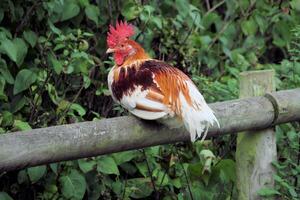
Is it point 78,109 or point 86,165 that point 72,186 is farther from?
point 78,109

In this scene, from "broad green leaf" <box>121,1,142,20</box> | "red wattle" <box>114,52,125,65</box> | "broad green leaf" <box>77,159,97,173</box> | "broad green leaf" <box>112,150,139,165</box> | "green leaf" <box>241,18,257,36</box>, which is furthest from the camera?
"green leaf" <box>241,18,257,36</box>

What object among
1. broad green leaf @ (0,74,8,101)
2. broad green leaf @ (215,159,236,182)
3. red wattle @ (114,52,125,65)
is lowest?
broad green leaf @ (215,159,236,182)

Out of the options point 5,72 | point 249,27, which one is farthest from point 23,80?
point 249,27

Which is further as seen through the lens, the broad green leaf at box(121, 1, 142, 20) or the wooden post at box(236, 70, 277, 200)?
the broad green leaf at box(121, 1, 142, 20)

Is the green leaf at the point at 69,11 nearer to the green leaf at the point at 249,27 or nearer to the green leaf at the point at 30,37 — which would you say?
the green leaf at the point at 30,37

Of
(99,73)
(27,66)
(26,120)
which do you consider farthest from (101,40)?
(26,120)

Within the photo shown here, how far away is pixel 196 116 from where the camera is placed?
11.7 ft

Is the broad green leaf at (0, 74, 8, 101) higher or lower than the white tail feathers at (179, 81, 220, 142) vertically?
lower

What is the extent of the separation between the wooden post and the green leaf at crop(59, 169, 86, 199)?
0.87m

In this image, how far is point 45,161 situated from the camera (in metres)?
3.36

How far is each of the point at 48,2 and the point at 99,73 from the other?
0.64 meters

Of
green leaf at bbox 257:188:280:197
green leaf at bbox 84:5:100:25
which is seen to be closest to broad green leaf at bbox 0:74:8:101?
green leaf at bbox 84:5:100:25

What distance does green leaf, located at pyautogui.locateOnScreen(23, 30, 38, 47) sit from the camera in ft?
16.0

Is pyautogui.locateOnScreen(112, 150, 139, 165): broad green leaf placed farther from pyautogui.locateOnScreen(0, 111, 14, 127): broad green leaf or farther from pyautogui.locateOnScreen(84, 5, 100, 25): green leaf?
pyautogui.locateOnScreen(84, 5, 100, 25): green leaf
